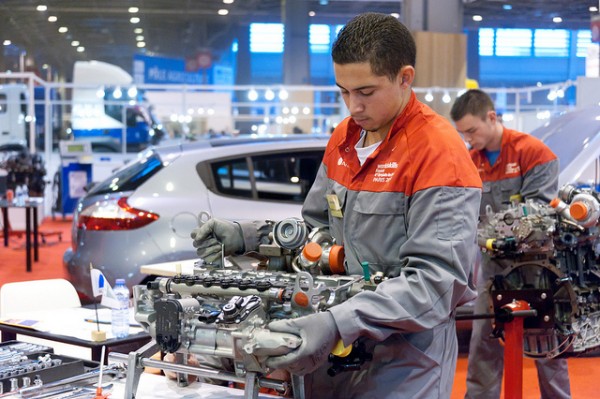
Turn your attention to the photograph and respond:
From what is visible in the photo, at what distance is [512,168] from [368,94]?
2652 millimetres

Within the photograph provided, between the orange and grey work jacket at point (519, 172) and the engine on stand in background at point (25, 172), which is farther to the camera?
the engine on stand in background at point (25, 172)

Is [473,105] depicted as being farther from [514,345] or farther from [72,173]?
[72,173]

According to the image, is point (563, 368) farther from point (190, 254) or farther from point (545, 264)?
point (190, 254)

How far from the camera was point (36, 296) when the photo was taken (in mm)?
4461

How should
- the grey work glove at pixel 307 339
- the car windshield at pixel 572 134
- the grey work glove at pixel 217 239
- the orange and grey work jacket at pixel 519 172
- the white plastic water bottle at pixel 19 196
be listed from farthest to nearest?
the white plastic water bottle at pixel 19 196 < the car windshield at pixel 572 134 < the orange and grey work jacket at pixel 519 172 < the grey work glove at pixel 217 239 < the grey work glove at pixel 307 339

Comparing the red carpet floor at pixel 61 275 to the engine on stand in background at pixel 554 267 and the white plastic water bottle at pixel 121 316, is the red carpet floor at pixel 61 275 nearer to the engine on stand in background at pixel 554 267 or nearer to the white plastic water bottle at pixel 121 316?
the engine on stand in background at pixel 554 267

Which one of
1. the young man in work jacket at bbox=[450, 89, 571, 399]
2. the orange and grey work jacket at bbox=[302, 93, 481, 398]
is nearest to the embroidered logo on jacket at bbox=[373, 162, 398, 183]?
the orange and grey work jacket at bbox=[302, 93, 481, 398]

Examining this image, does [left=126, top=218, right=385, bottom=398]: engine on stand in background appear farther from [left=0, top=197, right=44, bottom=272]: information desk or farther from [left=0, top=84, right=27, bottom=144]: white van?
[left=0, top=84, right=27, bottom=144]: white van

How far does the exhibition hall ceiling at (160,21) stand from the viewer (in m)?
14.0

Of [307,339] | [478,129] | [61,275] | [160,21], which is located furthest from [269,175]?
[160,21]

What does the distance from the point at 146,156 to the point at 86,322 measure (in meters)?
2.54

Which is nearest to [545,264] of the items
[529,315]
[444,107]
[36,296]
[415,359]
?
[529,315]

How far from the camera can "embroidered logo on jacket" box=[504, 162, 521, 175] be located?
4.61 meters

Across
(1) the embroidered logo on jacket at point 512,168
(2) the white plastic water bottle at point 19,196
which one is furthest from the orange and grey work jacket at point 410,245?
(2) the white plastic water bottle at point 19,196
